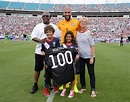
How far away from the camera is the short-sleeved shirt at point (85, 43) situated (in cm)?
575

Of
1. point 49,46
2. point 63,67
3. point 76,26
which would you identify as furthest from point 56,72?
point 76,26

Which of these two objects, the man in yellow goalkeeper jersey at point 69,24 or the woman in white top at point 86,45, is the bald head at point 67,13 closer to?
the man in yellow goalkeeper jersey at point 69,24

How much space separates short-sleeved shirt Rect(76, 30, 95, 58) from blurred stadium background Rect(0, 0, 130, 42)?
4879cm

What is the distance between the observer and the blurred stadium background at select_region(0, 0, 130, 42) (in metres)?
58.3

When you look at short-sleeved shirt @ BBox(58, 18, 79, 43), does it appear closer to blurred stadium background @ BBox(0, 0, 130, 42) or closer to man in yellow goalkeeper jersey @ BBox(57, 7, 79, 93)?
man in yellow goalkeeper jersey @ BBox(57, 7, 79, 93)

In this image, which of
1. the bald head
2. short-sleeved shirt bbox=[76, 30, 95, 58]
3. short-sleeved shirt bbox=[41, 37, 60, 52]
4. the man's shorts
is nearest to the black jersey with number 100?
short-sleeved shirt bbox=[41, 37, 60, 52]

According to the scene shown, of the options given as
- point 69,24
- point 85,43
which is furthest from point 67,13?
point 85,43

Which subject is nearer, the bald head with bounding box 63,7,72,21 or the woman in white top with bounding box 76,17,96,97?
the woman in white top with bounding box 76,17,96,97

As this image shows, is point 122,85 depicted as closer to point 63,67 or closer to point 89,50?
point 89,50

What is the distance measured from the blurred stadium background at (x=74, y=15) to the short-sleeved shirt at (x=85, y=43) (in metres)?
48.8

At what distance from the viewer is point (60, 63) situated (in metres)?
5.32

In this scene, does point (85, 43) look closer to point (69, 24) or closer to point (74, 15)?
point (69, 24)

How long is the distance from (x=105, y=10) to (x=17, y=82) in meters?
67.6

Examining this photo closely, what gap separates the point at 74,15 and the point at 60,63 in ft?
224
